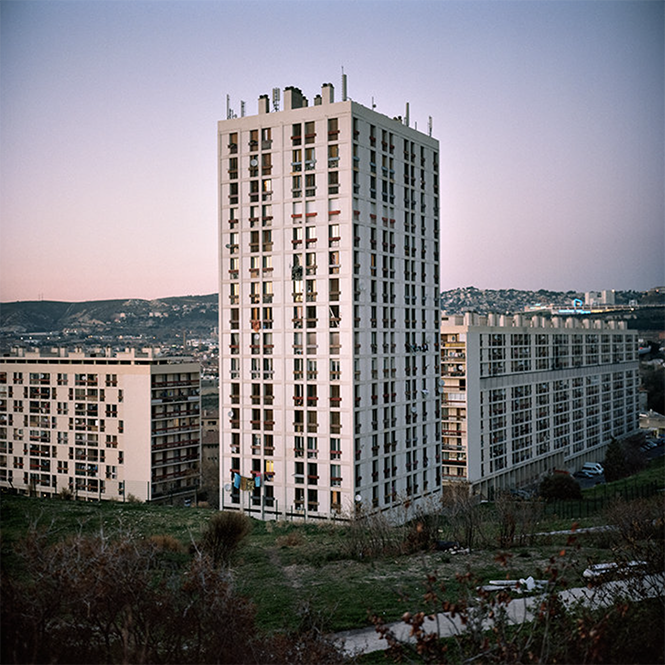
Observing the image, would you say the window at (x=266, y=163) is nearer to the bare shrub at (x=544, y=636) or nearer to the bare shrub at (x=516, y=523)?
the bare shrub at (x=516, y=523)

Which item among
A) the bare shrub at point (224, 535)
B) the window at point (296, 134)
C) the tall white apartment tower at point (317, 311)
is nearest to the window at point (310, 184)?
the tall white apartment tower at point (317, 311)

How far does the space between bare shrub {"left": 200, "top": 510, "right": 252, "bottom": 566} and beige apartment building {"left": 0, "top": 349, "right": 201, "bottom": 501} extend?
30.2 metres

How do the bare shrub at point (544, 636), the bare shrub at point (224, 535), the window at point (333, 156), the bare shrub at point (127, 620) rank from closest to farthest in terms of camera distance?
1. the bare shrub at point (544, 636)
2. the bare shrub at point (127, 620)
3. the bare shrub at point (224, 535)
4. the window at point (333, 156)

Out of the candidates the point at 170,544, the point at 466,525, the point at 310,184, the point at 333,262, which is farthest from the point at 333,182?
the point at 170,544

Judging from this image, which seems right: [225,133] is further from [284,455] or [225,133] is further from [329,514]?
[329,514]

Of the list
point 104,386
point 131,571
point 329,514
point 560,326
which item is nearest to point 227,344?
point 329,514

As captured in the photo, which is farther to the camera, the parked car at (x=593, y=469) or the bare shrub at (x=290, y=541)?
the parked car at (x=593, y=469)

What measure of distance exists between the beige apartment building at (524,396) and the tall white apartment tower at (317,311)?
1117 cm

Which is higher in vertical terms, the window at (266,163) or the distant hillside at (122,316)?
the window at (266,163)

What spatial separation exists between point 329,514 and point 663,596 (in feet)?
67.5

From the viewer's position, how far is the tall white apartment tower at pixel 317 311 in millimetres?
28125

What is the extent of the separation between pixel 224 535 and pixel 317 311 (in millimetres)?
14153

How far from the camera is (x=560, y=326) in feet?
182

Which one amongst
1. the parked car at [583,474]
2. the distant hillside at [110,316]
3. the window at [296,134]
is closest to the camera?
the window at [296,134]
